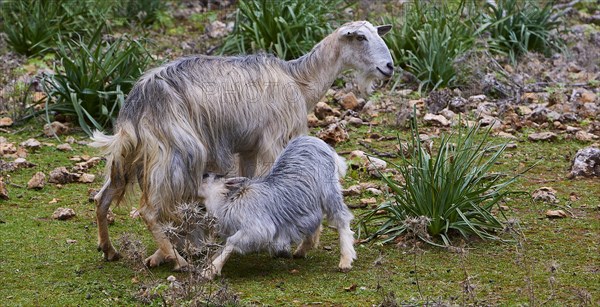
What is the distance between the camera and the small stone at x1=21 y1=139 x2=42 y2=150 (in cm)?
879

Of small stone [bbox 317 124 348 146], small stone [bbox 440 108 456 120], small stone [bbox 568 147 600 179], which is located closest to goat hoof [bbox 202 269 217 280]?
small stone [bbox 317 124 348 146]

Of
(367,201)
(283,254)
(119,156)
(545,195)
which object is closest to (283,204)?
(283,254)

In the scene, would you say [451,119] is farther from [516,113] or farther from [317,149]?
[317,149]

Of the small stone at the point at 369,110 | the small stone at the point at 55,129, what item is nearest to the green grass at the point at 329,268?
the small stone at the point at 55,129

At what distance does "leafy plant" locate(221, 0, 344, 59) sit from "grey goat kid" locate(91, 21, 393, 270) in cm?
387

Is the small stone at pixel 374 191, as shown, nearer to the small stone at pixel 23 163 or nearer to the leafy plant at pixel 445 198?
the leafy plant at pixel 445 198

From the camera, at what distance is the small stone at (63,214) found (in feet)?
23.1

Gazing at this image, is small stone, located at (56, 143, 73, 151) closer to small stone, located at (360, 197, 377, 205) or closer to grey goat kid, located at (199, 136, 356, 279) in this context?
small stone, located at (360, 197, 377, 205)

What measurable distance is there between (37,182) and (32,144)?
3.69ft

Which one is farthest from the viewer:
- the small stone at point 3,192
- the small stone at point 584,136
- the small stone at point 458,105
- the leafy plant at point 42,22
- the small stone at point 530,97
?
the leafy plant at point 42,22

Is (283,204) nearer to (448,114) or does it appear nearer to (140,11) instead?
(448,114)

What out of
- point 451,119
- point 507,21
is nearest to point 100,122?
point 451,119

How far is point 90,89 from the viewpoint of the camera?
30.4ft

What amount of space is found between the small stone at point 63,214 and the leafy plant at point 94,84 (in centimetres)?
207
